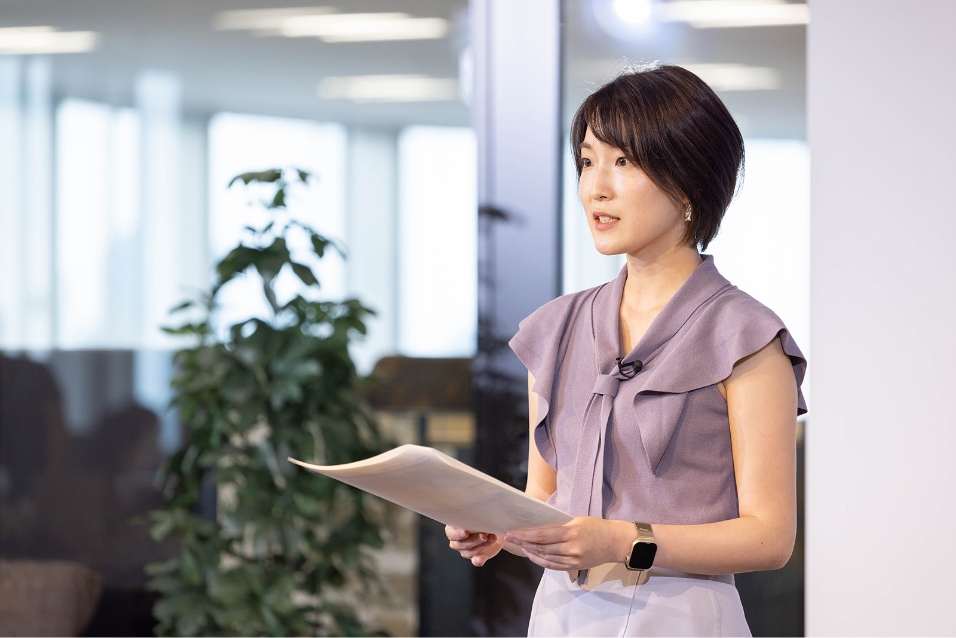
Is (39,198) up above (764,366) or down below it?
above

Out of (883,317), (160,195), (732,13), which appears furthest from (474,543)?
(160,195)

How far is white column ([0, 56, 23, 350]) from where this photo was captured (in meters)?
2.72

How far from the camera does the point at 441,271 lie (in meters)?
2.62

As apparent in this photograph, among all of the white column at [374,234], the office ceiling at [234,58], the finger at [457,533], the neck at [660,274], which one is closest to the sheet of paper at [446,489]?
the finger at [457,533]

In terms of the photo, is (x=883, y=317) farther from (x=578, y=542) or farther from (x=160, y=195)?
(x=160, y=195)

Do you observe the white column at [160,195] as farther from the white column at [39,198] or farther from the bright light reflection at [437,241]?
the bright light reflection at [437,241]

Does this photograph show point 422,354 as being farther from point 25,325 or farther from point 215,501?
point 25,325

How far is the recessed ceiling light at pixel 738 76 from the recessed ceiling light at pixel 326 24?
893 mm

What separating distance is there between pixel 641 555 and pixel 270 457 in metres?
1.53

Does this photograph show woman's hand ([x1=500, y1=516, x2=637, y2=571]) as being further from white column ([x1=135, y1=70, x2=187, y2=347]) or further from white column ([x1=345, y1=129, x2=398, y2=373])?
white column ([x1=135, y1=70, x2=187, y2=347])

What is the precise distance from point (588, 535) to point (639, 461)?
0.16 m

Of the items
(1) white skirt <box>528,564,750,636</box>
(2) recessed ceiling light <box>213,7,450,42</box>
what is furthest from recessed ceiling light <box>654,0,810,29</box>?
(1) white skirt <box>528,564,750,636</box>

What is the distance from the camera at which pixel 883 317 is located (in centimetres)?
180

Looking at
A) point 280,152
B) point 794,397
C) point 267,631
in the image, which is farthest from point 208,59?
point 794,397
